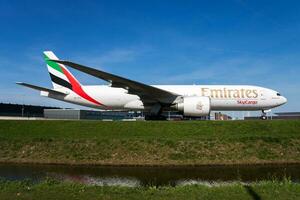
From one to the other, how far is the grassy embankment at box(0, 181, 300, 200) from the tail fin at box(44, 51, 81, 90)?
2492 centimetres

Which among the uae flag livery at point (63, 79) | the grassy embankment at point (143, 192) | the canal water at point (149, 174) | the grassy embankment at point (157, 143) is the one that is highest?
the uae flag livery at point (63, 79)

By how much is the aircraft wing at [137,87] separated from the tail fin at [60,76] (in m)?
7.18

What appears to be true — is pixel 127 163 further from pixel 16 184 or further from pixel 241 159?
pixel 16 184

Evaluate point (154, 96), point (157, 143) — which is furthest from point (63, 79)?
point (157, 143)

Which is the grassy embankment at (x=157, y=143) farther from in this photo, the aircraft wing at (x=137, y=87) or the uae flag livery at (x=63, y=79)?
Result: the uae flag livery at (x=63, y=79)

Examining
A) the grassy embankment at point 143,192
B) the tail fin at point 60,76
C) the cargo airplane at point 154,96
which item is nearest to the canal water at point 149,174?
the grassy embankment at point 143,192

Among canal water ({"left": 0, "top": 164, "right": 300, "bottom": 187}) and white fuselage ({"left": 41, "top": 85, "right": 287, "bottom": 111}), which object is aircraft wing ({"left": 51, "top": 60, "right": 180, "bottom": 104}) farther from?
canal water ({"left": 0, "top": 164, "right": 300, "bottom": 187})

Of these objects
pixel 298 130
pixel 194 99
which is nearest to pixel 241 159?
pixel 298 130

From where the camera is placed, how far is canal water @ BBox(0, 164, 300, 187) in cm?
1596

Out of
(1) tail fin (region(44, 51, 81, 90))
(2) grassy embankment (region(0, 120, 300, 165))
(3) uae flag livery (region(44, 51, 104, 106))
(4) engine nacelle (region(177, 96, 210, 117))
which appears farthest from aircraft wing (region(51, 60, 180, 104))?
(1) tail fin (region(44, 51, 81, 90))

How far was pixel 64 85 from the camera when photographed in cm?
3656

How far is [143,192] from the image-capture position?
1086cm

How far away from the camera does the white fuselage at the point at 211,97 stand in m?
33.9

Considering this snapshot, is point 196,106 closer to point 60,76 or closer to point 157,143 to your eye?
point 157,143
